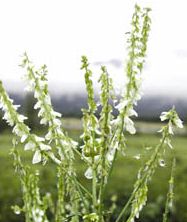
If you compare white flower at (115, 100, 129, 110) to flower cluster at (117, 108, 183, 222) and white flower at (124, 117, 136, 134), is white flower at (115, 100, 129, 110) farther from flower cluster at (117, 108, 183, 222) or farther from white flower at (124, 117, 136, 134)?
flower cluster at (117, 108, 183, 222)

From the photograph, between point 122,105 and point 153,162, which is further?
point 153,162

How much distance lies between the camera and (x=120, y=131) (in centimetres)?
306

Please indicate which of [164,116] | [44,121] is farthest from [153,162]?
[44,121]

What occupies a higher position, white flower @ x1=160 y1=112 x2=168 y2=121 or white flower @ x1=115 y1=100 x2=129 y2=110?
white flower @ x1=115 y1=100 x2=129 y2=110

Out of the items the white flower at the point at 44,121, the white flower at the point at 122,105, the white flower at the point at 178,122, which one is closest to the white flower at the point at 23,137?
the white flower at the point at 44,121

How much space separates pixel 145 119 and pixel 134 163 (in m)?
45.4

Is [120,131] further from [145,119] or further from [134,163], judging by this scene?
[145,119]

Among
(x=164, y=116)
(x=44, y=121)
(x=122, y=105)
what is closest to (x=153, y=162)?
(x=164, y=116)

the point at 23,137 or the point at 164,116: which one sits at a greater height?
the point at 164,116

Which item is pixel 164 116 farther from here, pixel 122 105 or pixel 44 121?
pixel 44 121

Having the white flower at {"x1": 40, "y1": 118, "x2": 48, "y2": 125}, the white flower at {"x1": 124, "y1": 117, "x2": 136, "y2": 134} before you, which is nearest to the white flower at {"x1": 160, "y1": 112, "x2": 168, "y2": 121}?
the white flower at {"x1": 124, "y1": 117, "x2": 136, "y2": 134}

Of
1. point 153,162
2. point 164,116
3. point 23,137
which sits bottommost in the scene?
point 153,162

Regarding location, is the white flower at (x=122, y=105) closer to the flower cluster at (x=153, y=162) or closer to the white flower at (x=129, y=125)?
the white flower at (x=129, y=125)

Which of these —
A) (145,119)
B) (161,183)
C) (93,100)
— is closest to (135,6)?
(93,100)
